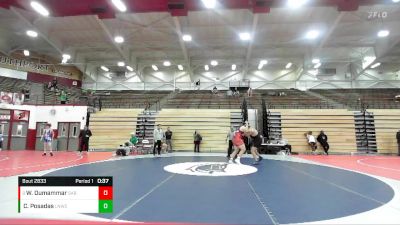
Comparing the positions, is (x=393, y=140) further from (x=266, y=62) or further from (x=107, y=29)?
(x=107, y=29)

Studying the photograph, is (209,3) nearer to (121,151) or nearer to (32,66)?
(121,151)

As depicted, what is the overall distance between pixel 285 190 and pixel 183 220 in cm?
236

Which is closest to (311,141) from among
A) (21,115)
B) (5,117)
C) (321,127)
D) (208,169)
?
(321,127)

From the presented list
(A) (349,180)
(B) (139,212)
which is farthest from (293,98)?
(B) (139,212)

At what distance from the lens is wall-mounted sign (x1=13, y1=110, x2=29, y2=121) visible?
58.1 feet

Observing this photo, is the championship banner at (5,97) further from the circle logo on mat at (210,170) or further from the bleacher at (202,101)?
the circle logo on mat at (210,170)

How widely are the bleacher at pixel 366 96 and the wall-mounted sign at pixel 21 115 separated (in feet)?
83.9

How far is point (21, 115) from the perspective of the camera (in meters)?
17.9

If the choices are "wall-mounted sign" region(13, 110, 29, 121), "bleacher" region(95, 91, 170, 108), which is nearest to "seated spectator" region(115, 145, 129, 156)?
"wall-mounted sign" region(13, 110, 29, 121)

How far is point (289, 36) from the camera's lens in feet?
63.2

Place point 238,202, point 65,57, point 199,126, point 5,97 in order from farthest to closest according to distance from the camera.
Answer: point 65,57 → point 199,126 → point 5,97 → point 238,202
